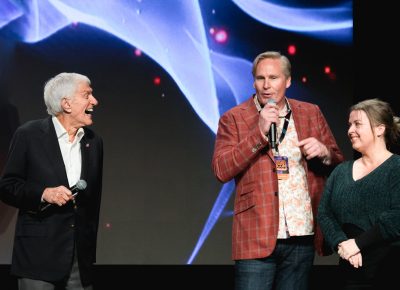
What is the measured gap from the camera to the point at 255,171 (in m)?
2.43

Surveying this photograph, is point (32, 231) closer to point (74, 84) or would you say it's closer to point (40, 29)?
point (74, 84)

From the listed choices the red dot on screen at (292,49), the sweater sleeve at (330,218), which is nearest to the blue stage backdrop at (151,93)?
the red dot on screen at (292,49)

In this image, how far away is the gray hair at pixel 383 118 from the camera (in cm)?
235

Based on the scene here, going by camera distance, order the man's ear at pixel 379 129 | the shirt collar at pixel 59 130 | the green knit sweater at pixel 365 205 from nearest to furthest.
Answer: the green knit sweater at pixel 365 205
the man's ear at pixel 379 129
the shirt collar at pixel 59 130

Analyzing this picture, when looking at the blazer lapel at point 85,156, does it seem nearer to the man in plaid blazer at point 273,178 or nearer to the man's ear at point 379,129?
the man in plaid blazer at point 273,178

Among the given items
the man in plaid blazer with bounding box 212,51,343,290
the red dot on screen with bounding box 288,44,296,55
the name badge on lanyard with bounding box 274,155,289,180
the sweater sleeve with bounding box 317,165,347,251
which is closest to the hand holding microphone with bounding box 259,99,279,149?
the man in plaid blazer with bounding box 212,51,343,290

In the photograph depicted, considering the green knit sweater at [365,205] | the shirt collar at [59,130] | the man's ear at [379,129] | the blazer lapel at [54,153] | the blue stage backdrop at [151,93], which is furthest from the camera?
the blue stage backdrop at [151,93]

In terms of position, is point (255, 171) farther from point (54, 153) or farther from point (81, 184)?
point (54, 153)

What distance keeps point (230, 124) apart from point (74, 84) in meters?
0.72

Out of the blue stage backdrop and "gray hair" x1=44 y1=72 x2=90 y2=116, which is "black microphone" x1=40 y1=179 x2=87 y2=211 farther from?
the blue stage backdrop

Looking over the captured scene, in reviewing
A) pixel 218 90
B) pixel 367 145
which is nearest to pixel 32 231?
pixel 367 145

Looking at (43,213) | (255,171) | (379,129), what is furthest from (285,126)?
(43,213)

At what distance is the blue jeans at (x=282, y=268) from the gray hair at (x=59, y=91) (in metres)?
1.03

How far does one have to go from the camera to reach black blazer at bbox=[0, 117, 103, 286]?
2.38 m
